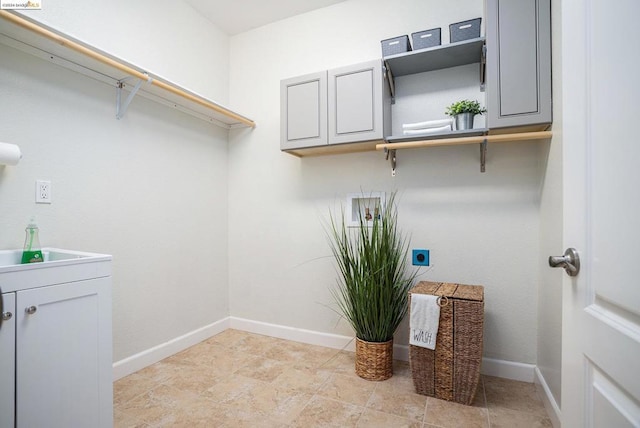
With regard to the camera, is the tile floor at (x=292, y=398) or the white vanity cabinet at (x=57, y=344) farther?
the tile floor at (x=292, y=398)

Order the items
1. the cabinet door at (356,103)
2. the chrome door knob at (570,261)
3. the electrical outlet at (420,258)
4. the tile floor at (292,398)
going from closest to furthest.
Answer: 1. the chrome door knob at (570,261)
2. the tile floor at (292,398)
3. the cabinet door at (356,103)
4. the electrical outlet at (420,258)

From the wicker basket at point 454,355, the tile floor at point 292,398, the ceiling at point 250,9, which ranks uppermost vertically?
the ceiling at point 250,9

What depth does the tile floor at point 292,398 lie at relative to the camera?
155 centimetres

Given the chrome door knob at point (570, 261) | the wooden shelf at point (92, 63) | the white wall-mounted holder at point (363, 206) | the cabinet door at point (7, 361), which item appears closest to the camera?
the chrome door knob at point (570, 261)

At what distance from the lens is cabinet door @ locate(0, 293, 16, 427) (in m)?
1.04

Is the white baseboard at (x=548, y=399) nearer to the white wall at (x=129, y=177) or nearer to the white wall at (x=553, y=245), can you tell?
the white wall at (x=553, y=245)

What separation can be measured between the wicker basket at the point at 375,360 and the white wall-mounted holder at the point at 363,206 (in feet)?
2.71

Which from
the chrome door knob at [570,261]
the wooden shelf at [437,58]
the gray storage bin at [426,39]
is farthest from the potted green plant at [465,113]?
the chrome door knob at [570,261]

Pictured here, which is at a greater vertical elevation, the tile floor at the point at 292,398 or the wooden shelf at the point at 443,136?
the wooden shelf at the point at 443,136

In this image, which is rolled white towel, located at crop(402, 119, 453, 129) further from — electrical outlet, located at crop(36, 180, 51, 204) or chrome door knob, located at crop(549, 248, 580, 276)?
electrical outlet, located at crop(36, 180, 51, 204)

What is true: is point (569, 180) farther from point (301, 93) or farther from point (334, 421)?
point (301, 93)

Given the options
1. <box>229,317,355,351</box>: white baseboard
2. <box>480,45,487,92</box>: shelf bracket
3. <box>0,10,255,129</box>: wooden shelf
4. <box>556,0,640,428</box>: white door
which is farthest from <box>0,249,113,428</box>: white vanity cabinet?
<box>480,45,487,92</box>: shelf bracket

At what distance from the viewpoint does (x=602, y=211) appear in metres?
0.67

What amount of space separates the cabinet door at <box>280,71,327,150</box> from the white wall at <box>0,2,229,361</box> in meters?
0.79
